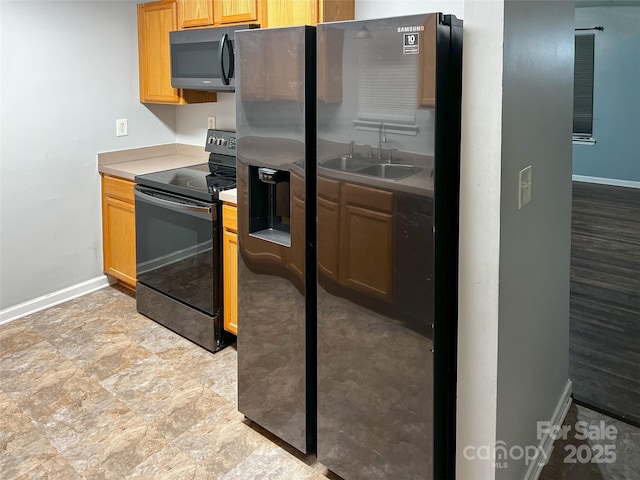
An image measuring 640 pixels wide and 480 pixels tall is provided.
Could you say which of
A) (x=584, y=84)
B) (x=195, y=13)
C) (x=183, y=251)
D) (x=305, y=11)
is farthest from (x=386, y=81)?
(x=584, y=84)

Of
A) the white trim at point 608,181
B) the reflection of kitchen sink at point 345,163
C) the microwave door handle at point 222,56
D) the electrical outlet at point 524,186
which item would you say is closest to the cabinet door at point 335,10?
the microwave door handle at point 222,56

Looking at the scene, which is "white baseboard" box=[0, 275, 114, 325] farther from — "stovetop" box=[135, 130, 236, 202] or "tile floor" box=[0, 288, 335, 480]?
"stovetop" box=[135, 130, 236, 202]

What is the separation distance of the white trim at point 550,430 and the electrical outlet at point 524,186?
3.26 ft

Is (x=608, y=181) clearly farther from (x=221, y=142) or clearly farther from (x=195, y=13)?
(x=195, y=13)

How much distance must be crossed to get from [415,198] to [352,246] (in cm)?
29

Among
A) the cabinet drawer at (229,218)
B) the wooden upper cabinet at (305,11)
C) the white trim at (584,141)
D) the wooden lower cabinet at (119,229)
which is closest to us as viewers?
the wooden upper cabinet at (305,11)

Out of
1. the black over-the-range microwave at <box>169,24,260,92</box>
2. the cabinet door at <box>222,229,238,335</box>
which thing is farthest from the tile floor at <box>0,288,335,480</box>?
the black over-the-range microwave at <box>169,24,260,92</box>

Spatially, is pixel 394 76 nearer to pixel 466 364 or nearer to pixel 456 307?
pixel 456 307

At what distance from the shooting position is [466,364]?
1.69 m

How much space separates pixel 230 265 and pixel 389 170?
1411 millimetres

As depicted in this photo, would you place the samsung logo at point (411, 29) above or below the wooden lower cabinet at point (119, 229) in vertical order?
above

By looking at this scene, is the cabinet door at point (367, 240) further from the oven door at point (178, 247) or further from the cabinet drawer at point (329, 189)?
the oven door at point (178, 247)

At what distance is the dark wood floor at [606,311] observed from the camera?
2645 mm

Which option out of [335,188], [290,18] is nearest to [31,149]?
[290,18]
